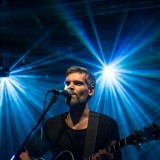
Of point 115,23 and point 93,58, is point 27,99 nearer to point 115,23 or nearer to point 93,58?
point 93,58

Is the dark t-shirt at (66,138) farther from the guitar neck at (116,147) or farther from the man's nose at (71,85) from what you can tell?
the man's nose at (71,85)

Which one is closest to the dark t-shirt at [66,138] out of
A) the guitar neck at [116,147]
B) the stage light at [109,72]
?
the guitar neck at [116,147]

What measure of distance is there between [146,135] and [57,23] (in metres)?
3.19

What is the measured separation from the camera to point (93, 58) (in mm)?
5785

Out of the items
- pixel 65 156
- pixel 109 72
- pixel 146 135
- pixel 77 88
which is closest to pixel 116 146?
pixel 146 135

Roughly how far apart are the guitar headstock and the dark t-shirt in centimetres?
50

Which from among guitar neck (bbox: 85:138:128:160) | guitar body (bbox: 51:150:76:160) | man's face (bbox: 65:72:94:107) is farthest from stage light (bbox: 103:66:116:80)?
guitar neck (bbox: 85:138:128:160)

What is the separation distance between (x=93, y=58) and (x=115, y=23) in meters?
1.23

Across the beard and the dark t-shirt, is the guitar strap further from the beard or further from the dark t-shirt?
the beard

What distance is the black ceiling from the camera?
415cm

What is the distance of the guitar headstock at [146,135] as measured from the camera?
2.21m

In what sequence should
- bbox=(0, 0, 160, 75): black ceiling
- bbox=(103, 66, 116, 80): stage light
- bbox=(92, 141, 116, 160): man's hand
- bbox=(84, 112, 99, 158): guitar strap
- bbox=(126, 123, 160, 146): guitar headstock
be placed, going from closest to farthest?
bbox=(126, 123, 160, 146): guitar headstock, bbox=(92, 141, 116, 160): man's hand, bbox=(84, 112, 99, 158): guitar strap, bbox=(0, 0, 160, 75): black ceiling, bbox=(103, 66, 116, 80): stage light

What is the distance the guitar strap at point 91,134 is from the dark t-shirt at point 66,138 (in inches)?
2.1

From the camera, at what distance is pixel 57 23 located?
4797 millimetres
